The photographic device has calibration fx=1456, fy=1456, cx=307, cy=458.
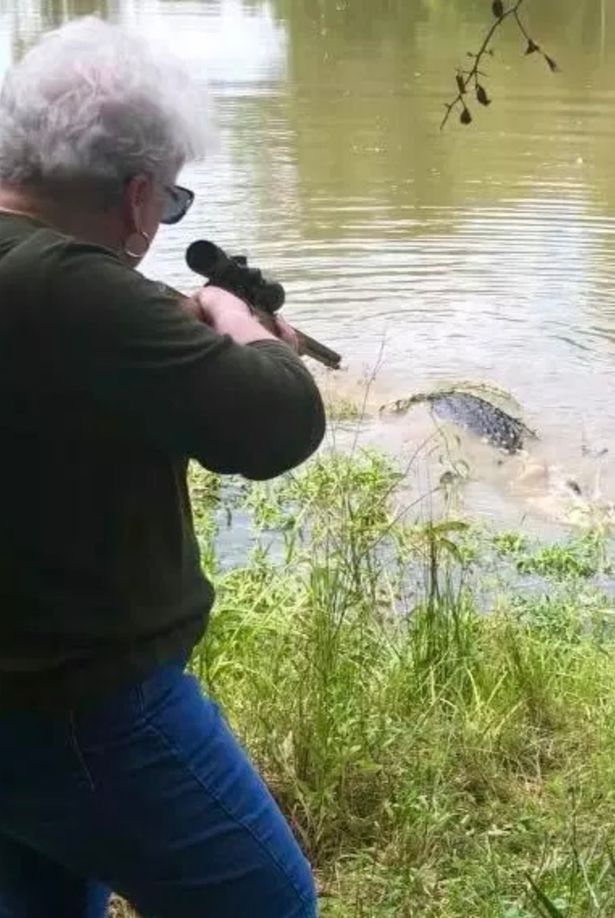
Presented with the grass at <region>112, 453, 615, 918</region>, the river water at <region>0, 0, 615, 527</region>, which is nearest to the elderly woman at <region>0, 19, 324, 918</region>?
the grass at <region>112, 453, 615, 918</region>

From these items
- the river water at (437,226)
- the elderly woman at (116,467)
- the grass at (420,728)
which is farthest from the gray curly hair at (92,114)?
the river water at (437,226)

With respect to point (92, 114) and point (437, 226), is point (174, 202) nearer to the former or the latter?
point (92, 114)

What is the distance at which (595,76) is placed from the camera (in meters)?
19.3

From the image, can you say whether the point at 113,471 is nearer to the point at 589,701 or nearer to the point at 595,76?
the point at 589,701

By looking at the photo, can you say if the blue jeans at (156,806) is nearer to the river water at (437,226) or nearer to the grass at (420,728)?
the grass at (420,728)

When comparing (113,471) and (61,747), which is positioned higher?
(113,471)

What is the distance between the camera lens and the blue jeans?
1934mm

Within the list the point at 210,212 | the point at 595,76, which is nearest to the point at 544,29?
the point at 595,76

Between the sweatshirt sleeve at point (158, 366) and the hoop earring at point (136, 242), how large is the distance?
0.12 meters

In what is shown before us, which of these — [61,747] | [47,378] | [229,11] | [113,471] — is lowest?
[229,11]

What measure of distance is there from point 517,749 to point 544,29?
847 inches

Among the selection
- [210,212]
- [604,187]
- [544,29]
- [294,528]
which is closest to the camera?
[294,528]

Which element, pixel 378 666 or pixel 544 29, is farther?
pixel 544 29

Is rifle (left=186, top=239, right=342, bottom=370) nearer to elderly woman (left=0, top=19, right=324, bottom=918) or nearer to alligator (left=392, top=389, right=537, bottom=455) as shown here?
elderly woman (left=0, top=19, right=324, bottom=918)
